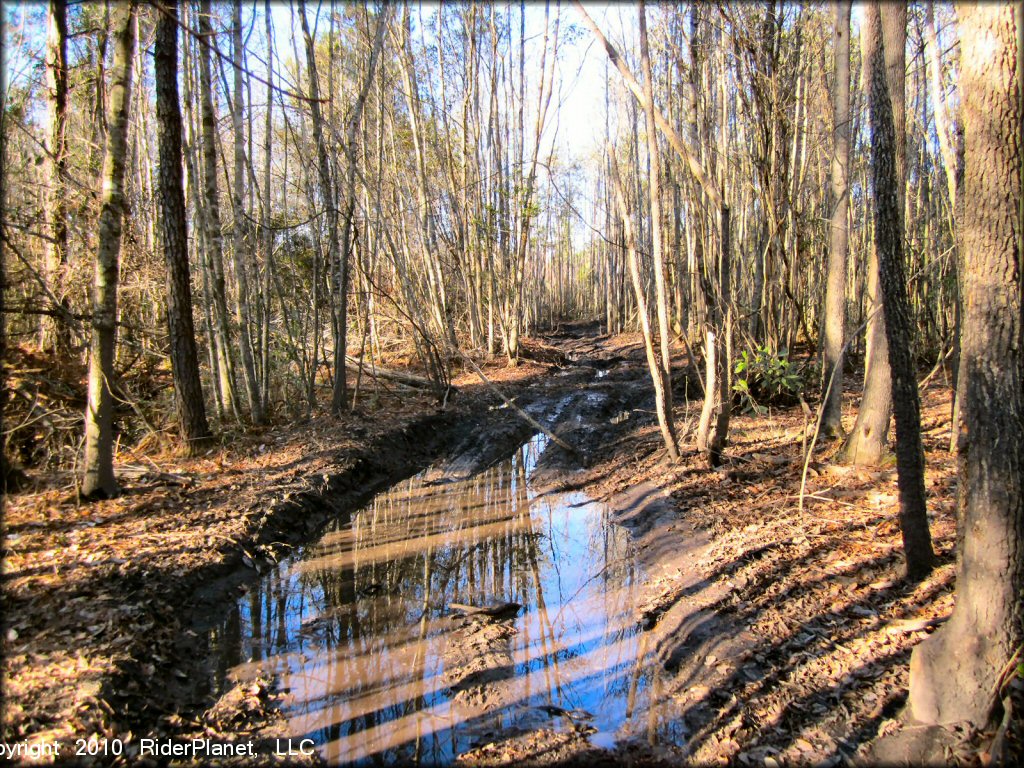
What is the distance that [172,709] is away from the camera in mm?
3762

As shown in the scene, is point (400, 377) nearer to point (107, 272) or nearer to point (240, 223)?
point (240, 223)

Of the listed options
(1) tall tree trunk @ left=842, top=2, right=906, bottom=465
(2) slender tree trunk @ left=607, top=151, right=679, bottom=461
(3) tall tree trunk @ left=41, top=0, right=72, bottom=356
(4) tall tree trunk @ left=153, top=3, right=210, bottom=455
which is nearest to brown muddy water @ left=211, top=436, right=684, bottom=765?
(2) slender tree trunk @ left=607, top=151, right=679, bottom=461

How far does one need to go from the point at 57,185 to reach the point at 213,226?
5.92ft

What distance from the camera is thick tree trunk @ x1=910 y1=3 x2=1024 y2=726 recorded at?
2848mm

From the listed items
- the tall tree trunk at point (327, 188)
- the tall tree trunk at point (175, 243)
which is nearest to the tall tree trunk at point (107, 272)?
the tall tree trunk at point (175, 243)

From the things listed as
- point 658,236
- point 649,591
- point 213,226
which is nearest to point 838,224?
point 658,236

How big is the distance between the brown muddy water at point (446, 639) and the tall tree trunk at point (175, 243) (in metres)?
2.42

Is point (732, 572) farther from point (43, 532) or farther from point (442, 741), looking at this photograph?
point (43, 532)

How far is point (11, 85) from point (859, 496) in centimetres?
1203

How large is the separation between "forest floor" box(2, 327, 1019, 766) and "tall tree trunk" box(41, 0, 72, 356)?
187 centimetres

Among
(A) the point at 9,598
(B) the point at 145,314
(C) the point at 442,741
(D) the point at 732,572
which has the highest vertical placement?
(B) the point at 145,314

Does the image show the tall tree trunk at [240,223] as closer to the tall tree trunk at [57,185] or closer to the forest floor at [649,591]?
the forest floor at [649,591]

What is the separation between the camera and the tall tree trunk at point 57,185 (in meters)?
7.14

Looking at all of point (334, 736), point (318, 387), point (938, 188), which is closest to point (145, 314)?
point (318, 387)
